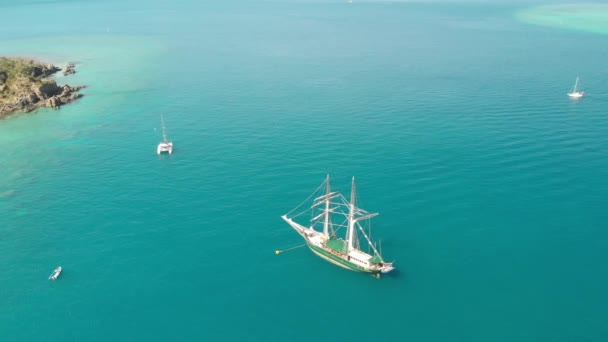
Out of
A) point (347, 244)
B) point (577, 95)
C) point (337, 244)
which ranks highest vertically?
point (577, 95)

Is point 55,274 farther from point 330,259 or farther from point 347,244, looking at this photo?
point 347,244

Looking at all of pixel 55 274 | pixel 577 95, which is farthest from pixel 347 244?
pixel 577 95

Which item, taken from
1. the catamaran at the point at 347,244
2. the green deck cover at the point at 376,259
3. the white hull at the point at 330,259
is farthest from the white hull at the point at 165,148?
the green deck cover at the point at 376,259

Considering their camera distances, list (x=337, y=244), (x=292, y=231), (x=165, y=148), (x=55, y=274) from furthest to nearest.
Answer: (x=165, y=148), (x=292, y=231), (x=337, y=244), (x=55, y=274)

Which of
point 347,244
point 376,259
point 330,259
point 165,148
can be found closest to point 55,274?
point 330,259

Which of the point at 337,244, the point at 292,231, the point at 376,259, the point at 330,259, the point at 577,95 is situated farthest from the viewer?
the point at 577,95

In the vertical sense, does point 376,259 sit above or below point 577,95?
below

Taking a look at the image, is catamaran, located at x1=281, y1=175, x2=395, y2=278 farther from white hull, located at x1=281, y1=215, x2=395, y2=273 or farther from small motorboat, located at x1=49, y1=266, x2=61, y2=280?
small motorboat, located at x1=49, y1=266, x2=61, y2=280

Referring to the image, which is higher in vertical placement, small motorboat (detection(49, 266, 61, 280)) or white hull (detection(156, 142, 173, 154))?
white hull (detection(156, 142, 173, 154))

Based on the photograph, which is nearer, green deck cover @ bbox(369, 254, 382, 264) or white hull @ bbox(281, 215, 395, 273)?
white hull @ bbox(281, 215, 395, 273)

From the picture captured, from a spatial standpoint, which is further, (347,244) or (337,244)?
(337,244)

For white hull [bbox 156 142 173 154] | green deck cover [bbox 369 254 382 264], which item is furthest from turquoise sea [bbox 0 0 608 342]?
green deck cover [bbox 369 254 382 264]
